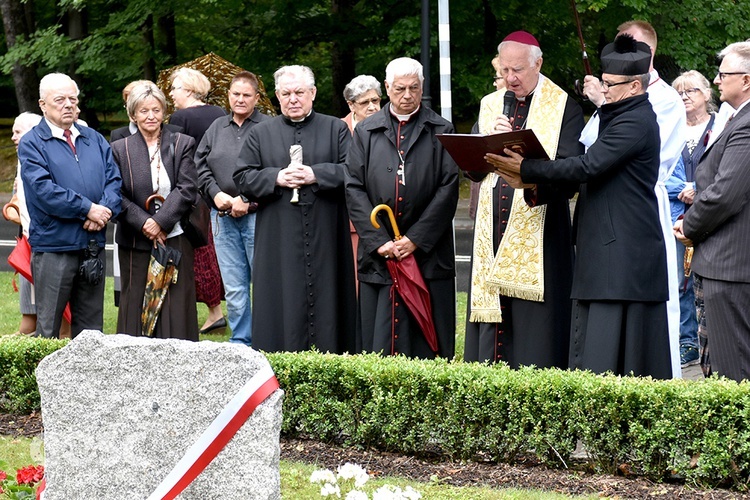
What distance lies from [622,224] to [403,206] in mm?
1725

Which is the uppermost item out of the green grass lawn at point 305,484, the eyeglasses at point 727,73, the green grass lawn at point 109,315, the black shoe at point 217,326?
the eyeglasses at point 727,73

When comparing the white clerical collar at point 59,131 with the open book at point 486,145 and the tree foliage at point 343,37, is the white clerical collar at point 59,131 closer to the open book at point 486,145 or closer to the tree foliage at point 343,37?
the open book at point 486,145

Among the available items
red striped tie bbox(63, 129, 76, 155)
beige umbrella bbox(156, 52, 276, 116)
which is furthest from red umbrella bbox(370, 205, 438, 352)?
beige umbrella bbox(156, 52, 276, 116)

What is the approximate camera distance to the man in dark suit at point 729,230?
660 centimetres

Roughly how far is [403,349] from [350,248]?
112 cm

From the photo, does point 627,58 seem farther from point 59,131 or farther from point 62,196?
point 59,131

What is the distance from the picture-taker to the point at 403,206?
792 centimetres

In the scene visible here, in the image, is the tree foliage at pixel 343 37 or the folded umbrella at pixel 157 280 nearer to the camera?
the folded umbrella at pixel 157 280

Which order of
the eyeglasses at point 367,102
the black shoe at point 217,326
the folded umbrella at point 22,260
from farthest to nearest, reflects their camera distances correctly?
the black shoe at point 217,326 → the folded umbrella at point 22,260 → the eyeglasses at point 367,102

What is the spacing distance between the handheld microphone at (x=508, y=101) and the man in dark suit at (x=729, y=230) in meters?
1.33

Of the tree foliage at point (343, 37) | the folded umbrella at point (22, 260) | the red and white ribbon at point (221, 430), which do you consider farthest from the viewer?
the tree foliage at point (343, 37)

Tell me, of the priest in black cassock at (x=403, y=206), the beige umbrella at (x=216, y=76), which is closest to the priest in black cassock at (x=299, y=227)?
the priest in black cassock at (x=403, y=206)

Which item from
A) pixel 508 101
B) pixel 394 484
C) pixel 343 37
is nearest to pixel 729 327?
pixel 508 101

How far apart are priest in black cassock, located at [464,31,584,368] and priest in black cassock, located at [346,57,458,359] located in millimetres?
458
